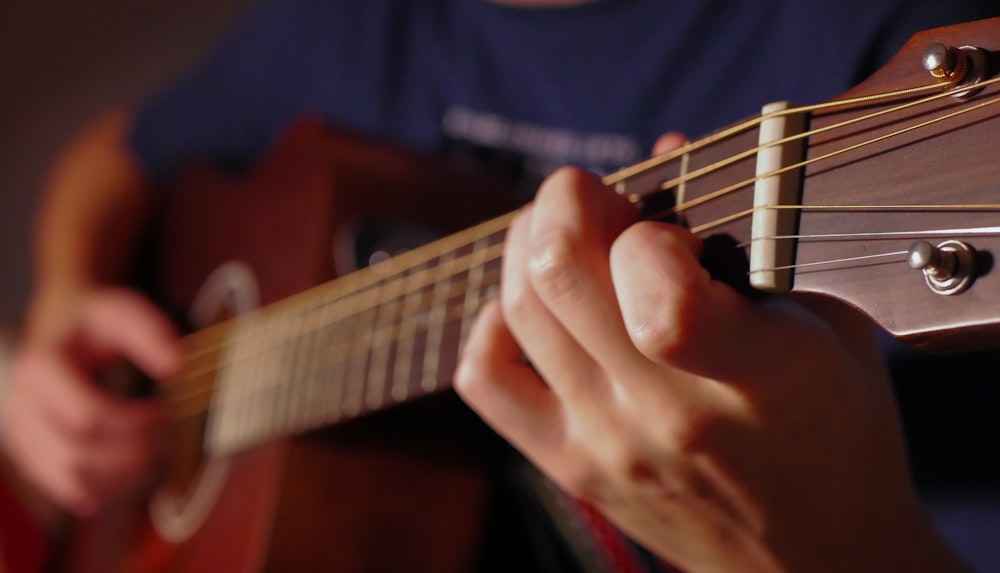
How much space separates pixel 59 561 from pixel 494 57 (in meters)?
0.76

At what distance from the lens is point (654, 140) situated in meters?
0.75

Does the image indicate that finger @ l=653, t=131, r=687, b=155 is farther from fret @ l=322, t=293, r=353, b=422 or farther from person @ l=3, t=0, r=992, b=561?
fret @ l=322, t=293, r=353, b=422

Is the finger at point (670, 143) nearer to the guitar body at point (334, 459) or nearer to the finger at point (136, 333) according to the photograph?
Answer: the guitar body at point (334, 459)

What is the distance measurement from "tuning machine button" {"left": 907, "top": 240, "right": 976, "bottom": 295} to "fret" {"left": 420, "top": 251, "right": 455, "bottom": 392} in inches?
12.3

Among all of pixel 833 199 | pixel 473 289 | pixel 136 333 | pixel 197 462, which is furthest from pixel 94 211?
pixel 833 199

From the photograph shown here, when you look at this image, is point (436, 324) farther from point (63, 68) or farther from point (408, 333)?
point (63, 68)

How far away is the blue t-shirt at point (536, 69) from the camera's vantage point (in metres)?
0.63

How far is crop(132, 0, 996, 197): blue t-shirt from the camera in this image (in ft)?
2.08

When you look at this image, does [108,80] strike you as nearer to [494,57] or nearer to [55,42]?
A: [55,42]

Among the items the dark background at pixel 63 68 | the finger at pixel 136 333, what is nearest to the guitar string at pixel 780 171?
the finger at pixel 136 333

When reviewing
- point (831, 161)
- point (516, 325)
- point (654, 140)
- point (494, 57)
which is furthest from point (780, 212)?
point (494, 57)

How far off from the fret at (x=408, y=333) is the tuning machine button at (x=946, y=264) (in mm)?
341

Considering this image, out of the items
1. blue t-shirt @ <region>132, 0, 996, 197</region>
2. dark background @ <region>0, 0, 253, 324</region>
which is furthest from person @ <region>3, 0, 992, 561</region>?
dark background @ <region>0, 0, 253, 324</region>

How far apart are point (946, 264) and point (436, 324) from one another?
330 millimetres
